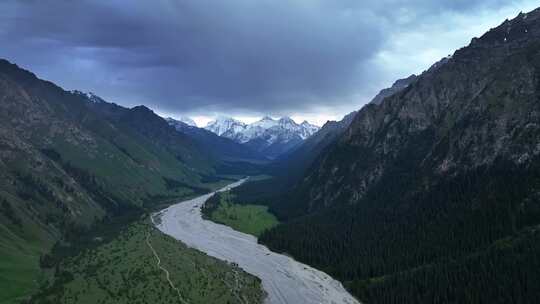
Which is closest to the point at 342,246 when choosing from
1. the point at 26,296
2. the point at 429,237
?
the point at 429,237

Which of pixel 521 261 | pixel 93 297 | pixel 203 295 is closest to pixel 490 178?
pixel 521 261

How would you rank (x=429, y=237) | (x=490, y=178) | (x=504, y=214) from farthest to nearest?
(x=490, y=178)
(x=429, y=237)
(x=504, y=214)

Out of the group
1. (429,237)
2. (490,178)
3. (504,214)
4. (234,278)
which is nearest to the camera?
(234,278)

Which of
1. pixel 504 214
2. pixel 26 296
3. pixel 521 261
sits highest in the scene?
pixel 504 214

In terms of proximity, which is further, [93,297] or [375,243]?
[375,243]

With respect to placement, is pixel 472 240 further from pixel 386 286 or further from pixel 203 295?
pixel 203 295

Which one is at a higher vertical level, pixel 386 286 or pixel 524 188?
pixel 524 188

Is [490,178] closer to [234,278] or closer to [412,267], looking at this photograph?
[412,267]
